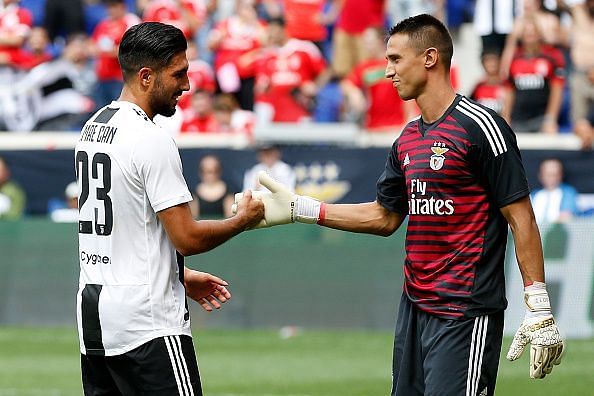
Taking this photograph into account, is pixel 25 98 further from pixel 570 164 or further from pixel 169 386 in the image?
pixel 169 386

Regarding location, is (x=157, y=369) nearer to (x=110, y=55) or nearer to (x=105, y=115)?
(x=105, y=115)

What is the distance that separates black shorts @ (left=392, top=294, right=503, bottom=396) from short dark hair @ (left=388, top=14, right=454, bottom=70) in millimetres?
1332

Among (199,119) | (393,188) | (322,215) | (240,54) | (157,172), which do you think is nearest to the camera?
(157,172)

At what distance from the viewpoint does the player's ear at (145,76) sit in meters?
5.64

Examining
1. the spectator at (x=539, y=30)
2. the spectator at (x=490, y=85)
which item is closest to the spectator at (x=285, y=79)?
the spectator at (x=490, y=85)

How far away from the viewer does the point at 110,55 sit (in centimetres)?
1750

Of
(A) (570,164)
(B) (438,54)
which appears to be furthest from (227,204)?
(B) (438,54)

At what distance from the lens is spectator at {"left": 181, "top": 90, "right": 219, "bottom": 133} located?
16.7 m

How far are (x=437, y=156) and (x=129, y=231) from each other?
1.60 metres

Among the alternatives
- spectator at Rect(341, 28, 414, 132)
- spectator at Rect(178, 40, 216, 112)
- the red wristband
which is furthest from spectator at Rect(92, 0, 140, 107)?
the red wristband

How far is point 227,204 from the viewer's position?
15.0 meters

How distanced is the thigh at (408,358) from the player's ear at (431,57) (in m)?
1.22

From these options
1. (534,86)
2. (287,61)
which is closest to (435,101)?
(534,86)

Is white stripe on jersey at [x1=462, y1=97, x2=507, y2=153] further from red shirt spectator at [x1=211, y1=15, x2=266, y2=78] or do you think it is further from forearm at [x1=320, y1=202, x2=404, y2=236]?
red shirt spectator at [x1=211, y1=15, x2=266, y2=78]
